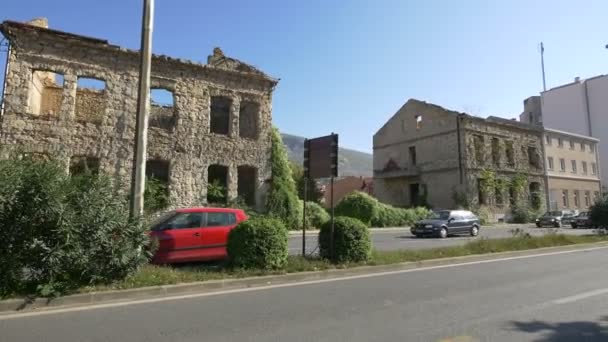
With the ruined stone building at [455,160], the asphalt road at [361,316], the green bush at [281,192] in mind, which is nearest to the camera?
the asphalt road at [361,316]

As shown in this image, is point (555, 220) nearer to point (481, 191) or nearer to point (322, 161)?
point (481, 191)

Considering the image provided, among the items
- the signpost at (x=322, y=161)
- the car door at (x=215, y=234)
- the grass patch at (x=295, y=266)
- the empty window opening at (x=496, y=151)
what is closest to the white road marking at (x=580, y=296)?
the grass patch at (x=295, y=266)

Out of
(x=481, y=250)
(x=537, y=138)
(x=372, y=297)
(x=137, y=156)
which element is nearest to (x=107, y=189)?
(x=137, y=156)

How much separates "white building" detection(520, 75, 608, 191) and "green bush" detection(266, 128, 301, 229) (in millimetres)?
47168

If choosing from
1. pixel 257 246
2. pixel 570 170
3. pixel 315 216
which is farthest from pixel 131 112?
pixel 570 170

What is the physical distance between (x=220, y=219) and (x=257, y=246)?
2207 mm

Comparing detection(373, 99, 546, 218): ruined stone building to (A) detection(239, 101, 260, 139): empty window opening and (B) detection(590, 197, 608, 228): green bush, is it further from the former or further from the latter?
(A) detection(239, 101, 260, 139): empty window opening

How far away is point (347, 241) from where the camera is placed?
10273 mm

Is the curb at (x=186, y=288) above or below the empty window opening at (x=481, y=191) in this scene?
below

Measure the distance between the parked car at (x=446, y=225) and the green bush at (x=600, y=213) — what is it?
18.5ft

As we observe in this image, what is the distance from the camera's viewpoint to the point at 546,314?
6.27 m

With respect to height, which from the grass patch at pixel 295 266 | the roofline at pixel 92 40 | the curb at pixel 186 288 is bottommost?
the curb at pixel 186 288

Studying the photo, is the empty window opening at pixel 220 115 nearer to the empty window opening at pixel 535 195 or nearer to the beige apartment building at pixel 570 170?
the empty window opening at pixel 535 195

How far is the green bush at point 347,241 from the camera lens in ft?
33.6
